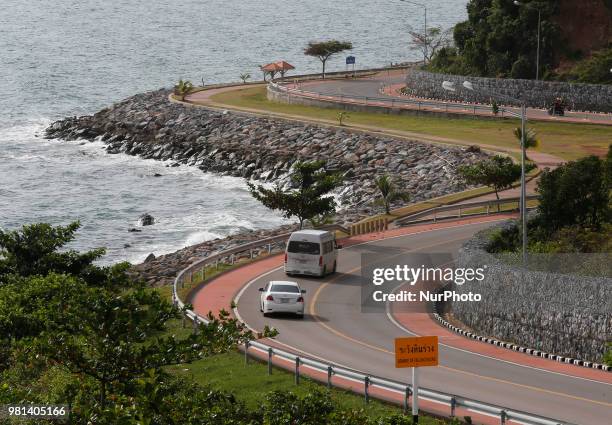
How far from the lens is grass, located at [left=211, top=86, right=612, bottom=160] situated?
73.3 meters

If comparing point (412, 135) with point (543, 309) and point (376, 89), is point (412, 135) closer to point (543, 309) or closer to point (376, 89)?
point (376, 89)

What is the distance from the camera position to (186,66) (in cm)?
16475

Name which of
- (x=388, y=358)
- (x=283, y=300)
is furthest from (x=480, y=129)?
(x=388, y=358)

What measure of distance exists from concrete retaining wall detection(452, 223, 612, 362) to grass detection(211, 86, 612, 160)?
3361cm

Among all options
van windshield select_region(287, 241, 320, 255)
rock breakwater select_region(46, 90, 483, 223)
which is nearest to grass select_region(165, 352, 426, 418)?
van windshield select_region(287, 241, 320, 255)

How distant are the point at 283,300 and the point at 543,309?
321 inches

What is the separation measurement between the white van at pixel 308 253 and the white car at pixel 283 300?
554 centimetres

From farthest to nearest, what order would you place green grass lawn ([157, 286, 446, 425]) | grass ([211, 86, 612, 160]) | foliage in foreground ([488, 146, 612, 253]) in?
grass ([211, 86, 612, 160])
foliage in foreground ([488, 146, 612, 253])
green grass lawn ([157, 286, 446, 425])

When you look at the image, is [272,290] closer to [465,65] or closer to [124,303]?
[124,303]

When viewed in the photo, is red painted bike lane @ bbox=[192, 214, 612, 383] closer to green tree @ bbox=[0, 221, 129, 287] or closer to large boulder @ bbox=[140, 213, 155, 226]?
green tree @ bbox=[0, 221, 129, 287]

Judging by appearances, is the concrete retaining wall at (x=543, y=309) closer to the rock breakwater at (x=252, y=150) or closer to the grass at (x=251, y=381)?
the grass at (x=251, y=381)

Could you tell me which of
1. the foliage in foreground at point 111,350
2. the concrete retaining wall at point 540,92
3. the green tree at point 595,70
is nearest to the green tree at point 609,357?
the foliage in foreground at point 111,350

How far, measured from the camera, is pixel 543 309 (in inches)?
1356

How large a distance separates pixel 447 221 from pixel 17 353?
3267cm
